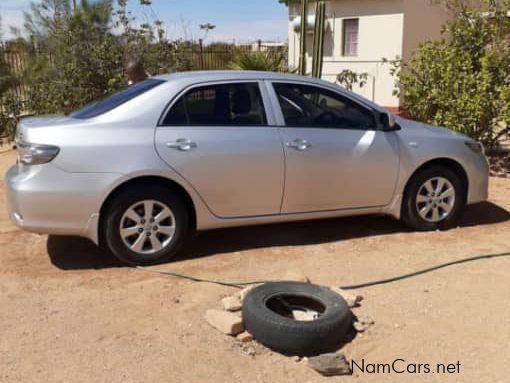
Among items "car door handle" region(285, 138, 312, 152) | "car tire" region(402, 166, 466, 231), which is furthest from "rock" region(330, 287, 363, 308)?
"car tire" region(402, 166, 466, 231)

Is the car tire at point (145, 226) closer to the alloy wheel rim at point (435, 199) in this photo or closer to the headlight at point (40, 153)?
the headlight at point (40, 153)

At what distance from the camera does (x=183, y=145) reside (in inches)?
197

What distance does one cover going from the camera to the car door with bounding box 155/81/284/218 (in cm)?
504

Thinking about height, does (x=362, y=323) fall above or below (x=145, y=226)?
below

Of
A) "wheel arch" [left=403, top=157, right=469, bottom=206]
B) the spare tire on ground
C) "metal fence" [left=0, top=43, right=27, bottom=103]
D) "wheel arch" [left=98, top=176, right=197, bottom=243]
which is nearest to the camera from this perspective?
the spare tire on ground

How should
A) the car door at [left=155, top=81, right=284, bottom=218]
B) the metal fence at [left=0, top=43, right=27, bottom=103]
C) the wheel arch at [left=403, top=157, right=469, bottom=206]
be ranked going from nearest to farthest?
the car door at [left=155, top=81, right=284, bottom=218] < the wheel arch at [left=403, top=157, right=469, bottom=206] < the metal fence at [left=0, top=43, right=27, bottom=103]

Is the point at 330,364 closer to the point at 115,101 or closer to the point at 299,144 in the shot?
the point at 299,144

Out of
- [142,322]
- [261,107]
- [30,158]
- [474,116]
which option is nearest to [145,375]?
[142,322]

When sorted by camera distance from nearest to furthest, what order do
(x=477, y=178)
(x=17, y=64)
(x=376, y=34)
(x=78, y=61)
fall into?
(x=477, y=178), (x=78, y=61), (x=17, y=64), (x=376, y=34)

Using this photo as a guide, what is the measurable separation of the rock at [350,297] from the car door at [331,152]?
4.09 feet

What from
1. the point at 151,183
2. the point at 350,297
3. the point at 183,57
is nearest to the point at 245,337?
the point at 350,297

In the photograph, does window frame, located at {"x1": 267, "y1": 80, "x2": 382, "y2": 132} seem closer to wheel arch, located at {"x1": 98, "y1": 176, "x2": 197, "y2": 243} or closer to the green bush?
wheel arch, located at {"x1": 98, "y1": 176, "x2": 197, "y2": 243}

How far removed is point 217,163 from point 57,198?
4.31ft

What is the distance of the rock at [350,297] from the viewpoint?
14.1ft
